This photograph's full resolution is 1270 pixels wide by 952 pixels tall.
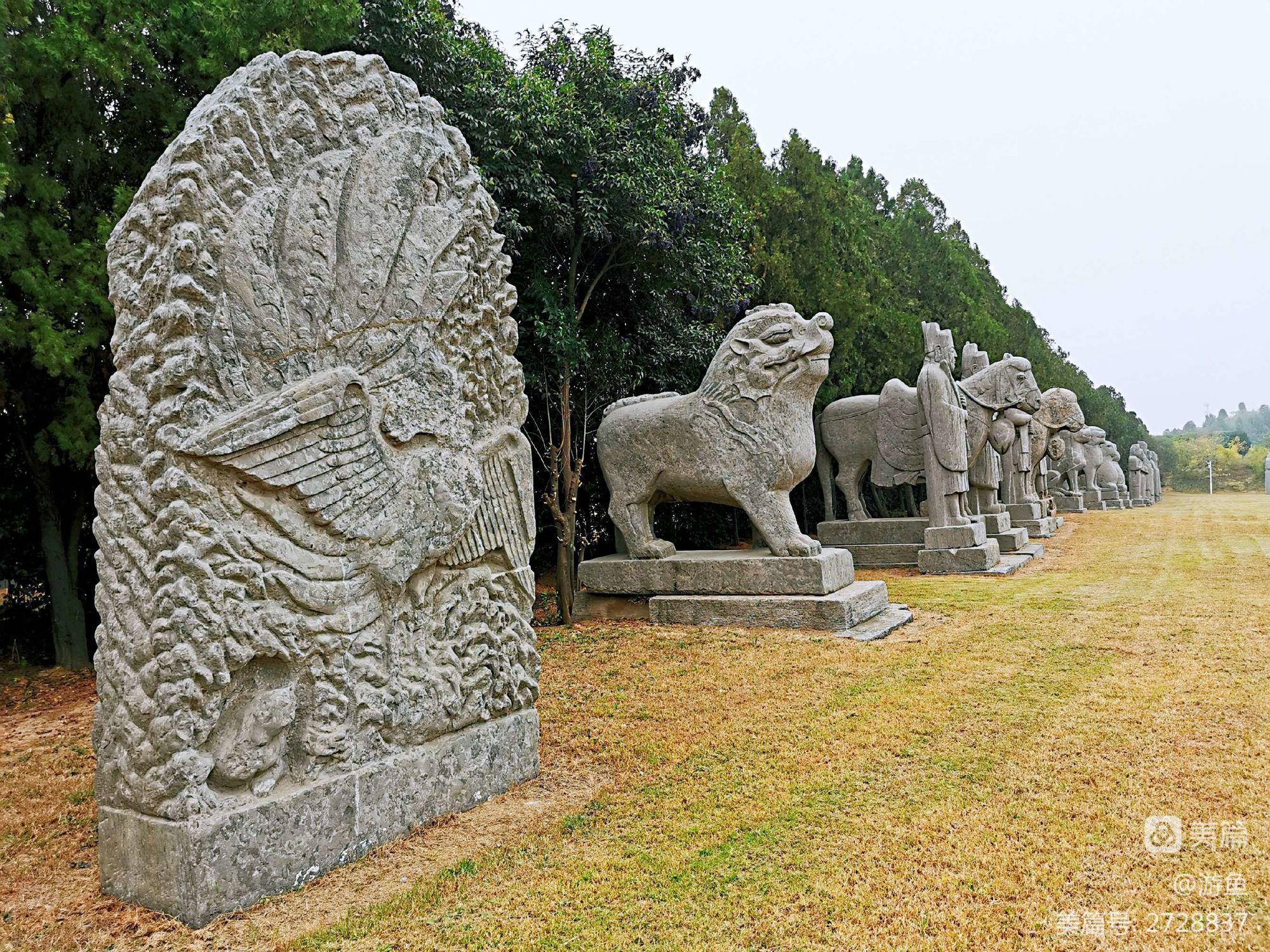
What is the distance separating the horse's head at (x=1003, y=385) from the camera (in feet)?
39.1

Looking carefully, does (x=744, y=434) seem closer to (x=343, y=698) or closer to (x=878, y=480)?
(x=343, y=698)

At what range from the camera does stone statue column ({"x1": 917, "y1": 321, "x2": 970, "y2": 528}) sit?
34.1 feet

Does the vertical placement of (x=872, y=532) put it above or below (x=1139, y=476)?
above

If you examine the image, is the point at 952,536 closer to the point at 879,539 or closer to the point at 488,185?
the point at 879,539

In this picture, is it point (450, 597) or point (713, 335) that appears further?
point (713, 335)

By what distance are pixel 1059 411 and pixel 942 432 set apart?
25.9ft

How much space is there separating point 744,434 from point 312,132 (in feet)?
13.9

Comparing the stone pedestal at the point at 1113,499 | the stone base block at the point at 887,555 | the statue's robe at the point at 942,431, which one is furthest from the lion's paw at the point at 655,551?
the stone pedestal at the point at 1113,499

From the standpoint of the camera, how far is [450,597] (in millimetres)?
3459

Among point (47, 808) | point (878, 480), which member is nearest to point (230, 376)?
point (47, 808)

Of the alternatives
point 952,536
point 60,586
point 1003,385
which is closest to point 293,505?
point 60,586

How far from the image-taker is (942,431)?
10398mm

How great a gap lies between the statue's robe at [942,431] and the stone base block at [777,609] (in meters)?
3.90

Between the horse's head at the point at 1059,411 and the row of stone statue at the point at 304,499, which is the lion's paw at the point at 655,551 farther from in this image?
the horse's head at the point at 1059,411
